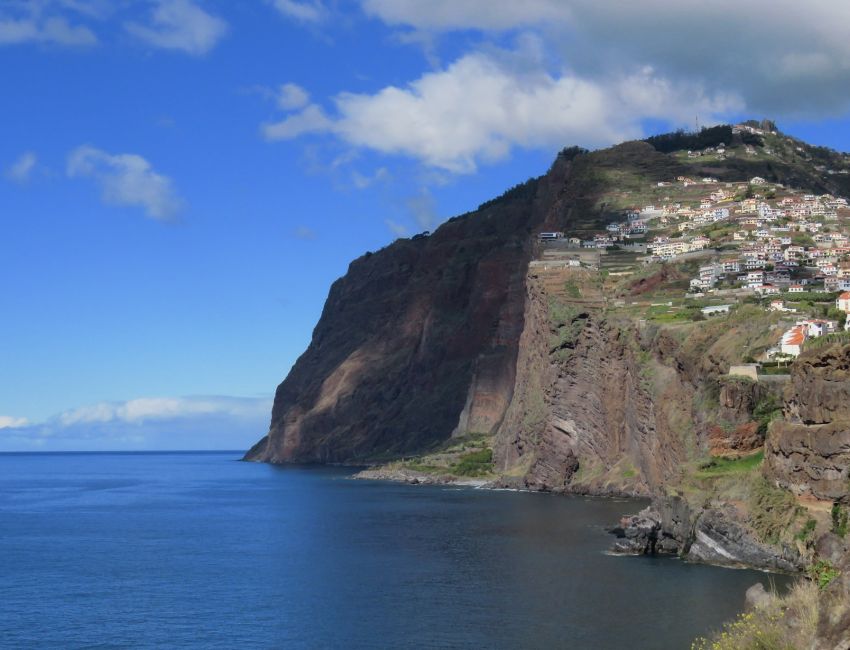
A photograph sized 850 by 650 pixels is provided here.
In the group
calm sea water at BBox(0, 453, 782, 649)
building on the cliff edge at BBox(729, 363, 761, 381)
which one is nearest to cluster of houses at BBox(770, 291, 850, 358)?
building on the cliff edge at BBox(729, 363, 761, 381)

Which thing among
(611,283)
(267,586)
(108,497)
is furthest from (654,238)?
(267,586)

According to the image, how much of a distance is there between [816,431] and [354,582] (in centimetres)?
2716

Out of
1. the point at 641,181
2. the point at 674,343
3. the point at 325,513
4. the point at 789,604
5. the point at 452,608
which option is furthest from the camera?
the point at 641,181

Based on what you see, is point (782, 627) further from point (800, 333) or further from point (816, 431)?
point (800, 333)

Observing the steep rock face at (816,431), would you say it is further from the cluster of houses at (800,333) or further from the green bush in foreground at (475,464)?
the green bush in foreground at (475,464)

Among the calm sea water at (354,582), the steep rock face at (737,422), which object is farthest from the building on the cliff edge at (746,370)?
the calm sea water at (354,582)

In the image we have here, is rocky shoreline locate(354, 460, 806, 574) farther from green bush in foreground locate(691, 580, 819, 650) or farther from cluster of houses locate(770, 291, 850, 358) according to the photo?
green bush in foreground locate(691, 580, 819, 650)

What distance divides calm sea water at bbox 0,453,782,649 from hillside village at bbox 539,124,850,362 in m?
23.9

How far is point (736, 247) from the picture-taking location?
135m

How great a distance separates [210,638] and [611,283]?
9253 cm

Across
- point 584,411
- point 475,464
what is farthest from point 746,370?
point 475,464

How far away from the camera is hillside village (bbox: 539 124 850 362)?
10656cm

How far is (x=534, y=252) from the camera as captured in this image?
164 meters

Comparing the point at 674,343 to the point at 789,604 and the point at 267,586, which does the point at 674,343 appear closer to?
the point at 267,586
